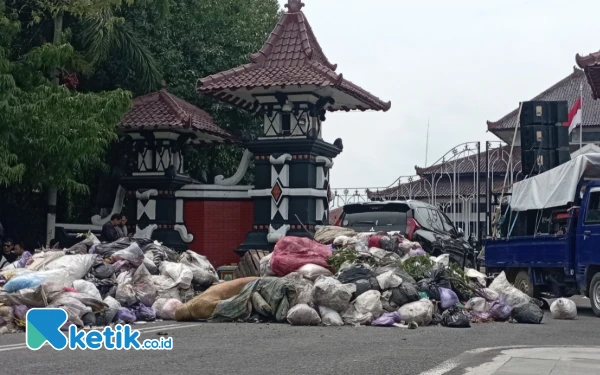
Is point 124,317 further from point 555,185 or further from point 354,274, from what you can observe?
point 555,185

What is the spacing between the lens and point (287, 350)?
10523 mm

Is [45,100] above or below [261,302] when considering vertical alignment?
above

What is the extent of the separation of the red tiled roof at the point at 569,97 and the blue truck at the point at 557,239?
100 ft

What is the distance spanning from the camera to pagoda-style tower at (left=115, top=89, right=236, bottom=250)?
22.7 meters

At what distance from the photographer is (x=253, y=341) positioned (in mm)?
11438

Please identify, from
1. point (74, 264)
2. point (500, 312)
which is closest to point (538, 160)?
point (500, 312)

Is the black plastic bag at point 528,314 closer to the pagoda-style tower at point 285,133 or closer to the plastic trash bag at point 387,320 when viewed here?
the plastic trash bag at point 387,320

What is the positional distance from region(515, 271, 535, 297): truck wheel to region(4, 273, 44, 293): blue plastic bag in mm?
9315

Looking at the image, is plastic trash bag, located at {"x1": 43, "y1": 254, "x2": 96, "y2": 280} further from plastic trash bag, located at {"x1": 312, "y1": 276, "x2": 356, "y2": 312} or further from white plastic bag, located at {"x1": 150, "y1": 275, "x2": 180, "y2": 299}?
plastic trash bag, located at {"x1": 312, "y1": 276, "x2": 356, "y2": 312}

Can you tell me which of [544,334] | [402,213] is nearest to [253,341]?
[544,334]

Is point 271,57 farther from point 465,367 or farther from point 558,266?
point 465,367

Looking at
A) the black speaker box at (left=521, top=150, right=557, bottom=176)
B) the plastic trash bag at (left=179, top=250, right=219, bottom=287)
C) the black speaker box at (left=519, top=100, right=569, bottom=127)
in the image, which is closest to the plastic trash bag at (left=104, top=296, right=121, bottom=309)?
the plastic trash bag at (left=179, top=250, right=219, bottom=287)

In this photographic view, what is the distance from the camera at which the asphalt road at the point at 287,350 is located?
9.02m

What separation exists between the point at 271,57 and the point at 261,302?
9428mm
